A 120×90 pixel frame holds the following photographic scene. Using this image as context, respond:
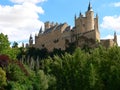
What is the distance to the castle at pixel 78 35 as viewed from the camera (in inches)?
4401

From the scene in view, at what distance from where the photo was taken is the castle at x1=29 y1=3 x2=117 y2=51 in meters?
112

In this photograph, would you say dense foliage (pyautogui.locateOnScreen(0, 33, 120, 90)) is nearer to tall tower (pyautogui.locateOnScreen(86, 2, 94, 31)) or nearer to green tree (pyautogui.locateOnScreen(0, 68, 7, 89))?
green tree (pyautogui.locateOnScreen(0, 68, 7, 89))

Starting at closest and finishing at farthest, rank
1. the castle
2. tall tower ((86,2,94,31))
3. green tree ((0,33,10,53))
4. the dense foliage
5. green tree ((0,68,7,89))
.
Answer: the dense foliage
green tree ((0,68,7,89))
green tree ((0,33,10,53))
the castle
tall tower ((86,2,94,31))

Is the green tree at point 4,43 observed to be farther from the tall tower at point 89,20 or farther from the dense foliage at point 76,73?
the tall tower at point 89,20

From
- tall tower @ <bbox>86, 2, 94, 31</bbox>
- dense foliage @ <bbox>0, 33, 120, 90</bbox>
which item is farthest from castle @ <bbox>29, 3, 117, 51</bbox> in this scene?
dense foliage @ <bbox>0, 33, 120, 90</bbox>

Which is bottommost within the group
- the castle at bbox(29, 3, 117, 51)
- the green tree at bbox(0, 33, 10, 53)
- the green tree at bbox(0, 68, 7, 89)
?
the green tree at bbox(0, 68, 7, 89)

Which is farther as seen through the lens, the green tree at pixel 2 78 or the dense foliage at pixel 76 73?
the green tree at pixel 2 78

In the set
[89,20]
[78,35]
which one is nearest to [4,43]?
[78,35]

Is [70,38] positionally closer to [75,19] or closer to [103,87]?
[75,19]

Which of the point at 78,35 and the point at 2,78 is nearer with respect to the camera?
the point at 2,78

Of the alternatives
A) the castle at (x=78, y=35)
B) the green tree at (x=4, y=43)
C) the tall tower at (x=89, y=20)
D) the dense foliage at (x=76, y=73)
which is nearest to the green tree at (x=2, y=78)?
the dense foliage at (x=76, y=73)

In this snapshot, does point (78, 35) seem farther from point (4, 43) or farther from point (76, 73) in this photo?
point (76, 73)

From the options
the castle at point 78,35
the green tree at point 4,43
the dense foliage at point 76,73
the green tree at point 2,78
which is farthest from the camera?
the castle at point 78,35

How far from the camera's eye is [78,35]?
11806cm
